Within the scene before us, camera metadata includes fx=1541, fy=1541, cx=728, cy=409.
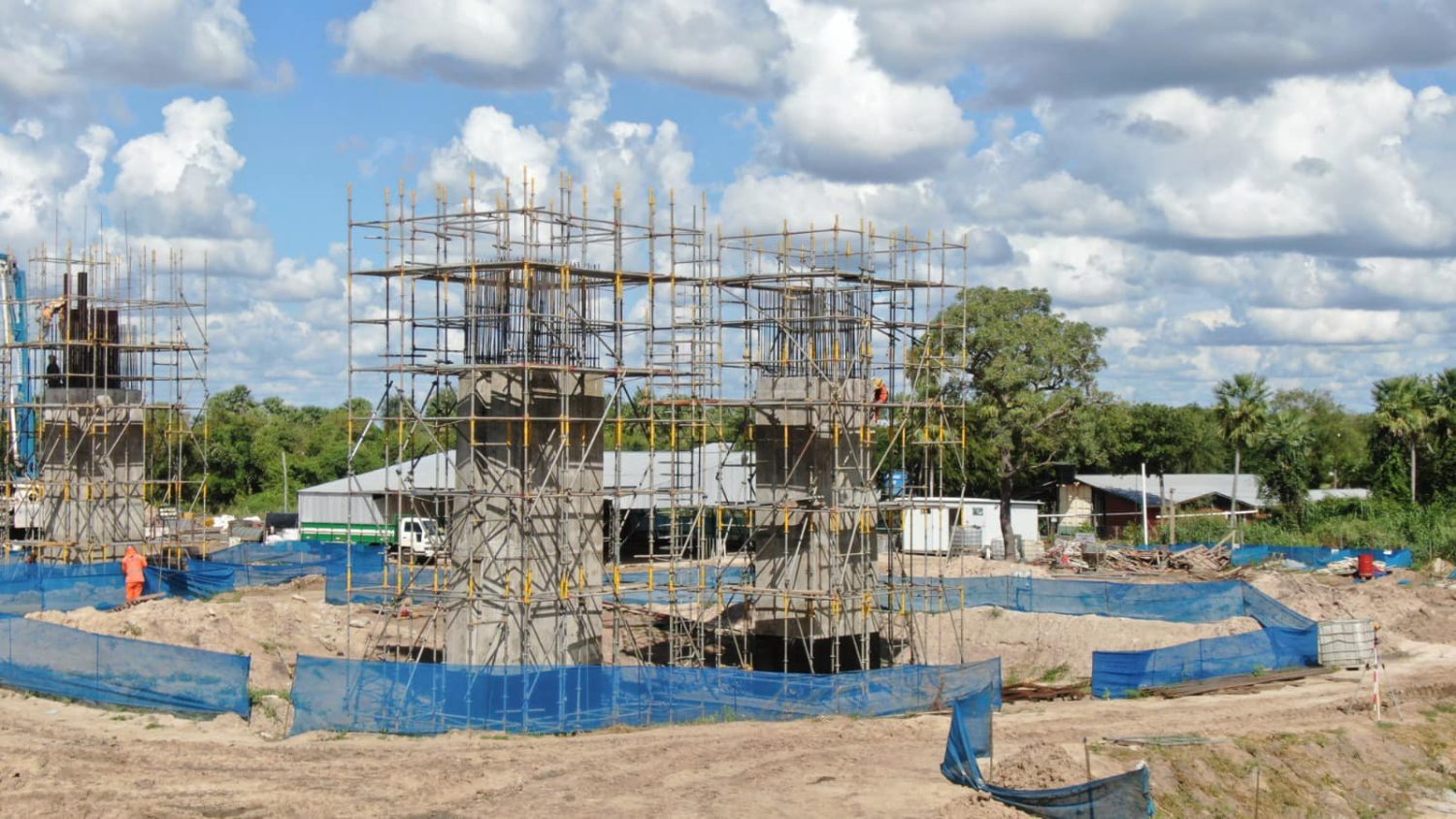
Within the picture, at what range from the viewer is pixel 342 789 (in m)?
21.5

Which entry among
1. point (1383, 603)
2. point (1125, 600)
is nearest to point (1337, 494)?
point (1383, 603)

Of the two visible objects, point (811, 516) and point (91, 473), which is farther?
point (91, 473)

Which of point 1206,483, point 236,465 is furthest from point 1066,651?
point 236,465

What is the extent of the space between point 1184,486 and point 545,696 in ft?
170

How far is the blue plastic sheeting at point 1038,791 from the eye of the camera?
776 inches

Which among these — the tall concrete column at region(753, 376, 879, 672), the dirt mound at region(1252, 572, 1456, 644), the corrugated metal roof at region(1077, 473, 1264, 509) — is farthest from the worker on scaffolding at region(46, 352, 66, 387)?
the corrugated metal roof at region(1077, 473, 1264, 509)

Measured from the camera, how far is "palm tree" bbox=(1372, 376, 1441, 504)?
61.6 m

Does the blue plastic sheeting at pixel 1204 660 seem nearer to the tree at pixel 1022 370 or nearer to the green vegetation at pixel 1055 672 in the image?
the green vegetation at pixel 1055 672

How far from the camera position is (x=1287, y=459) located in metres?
59.8

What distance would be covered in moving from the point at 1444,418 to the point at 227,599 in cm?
4741

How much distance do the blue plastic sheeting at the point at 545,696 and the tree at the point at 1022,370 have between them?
2504cm

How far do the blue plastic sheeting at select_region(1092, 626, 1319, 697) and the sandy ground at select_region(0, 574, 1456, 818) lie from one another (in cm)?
74

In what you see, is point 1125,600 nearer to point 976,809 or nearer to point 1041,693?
point 1041,693

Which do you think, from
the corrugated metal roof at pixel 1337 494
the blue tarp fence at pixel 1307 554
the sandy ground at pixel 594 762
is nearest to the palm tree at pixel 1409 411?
the corrugated metal roof at pixel 1337 494
